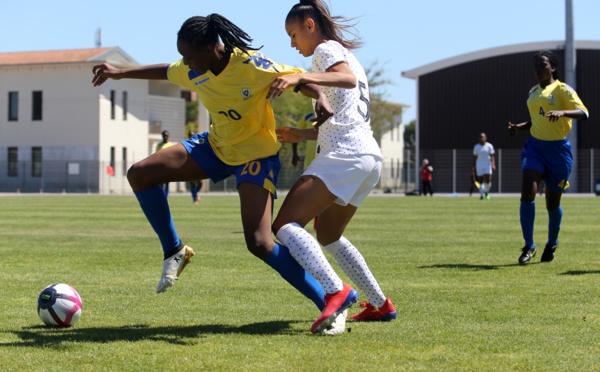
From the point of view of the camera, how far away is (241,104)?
6266 millimetres

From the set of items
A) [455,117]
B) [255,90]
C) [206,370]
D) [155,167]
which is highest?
[455,117]

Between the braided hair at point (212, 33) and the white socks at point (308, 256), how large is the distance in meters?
1.22

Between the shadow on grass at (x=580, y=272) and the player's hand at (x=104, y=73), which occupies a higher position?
the player's hand at (x=104, y=73)

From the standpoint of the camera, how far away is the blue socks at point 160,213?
670 centimetres

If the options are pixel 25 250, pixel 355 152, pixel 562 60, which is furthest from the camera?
pixel 562 60

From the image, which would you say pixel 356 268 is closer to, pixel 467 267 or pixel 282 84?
pixel 282 84

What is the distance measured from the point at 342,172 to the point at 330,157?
0.12 metres

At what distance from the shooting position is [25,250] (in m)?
12.4

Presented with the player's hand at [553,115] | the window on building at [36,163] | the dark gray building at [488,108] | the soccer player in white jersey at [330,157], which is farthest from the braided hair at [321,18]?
the window on building at [36,163]

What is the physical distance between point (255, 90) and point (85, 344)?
1.89 meters

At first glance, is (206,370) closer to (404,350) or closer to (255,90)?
(404,350)

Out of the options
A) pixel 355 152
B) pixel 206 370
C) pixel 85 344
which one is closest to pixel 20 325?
pixel 85 344

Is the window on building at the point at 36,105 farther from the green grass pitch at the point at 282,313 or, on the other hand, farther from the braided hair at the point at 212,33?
the braided hair at the point at 212,33

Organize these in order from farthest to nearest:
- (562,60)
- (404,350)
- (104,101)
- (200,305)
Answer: (104,101), (562,60), (200,305), (404,350)
